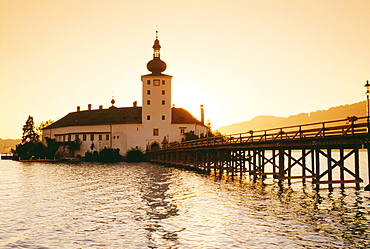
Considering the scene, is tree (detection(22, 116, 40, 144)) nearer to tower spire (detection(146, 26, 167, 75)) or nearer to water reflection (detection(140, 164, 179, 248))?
tower spire (detection(146, 26, 167, 75))

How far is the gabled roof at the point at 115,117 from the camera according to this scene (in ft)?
271

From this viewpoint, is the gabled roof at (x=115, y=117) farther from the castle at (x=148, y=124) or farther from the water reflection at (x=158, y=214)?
the water reflection at (x=158, y=214)

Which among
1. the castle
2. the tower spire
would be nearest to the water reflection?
the castle

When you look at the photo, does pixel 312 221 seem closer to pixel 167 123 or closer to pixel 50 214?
pixel 50 214

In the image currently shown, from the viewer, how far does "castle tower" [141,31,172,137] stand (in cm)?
8106

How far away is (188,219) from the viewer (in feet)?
55.3

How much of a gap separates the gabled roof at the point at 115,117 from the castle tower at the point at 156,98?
208cm

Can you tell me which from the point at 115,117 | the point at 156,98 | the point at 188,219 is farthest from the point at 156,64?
the point at 188,219

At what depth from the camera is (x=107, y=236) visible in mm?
14031

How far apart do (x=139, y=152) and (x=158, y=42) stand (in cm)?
2404

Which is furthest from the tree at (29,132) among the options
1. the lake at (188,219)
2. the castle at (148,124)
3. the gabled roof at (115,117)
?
the lake at (188,219)

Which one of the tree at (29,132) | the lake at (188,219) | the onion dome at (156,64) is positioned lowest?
the lake at (188,219)

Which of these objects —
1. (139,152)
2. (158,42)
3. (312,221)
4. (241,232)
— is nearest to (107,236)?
(241,232)

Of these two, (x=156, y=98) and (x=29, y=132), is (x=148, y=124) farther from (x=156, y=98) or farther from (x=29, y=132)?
(x=29, y=132)
